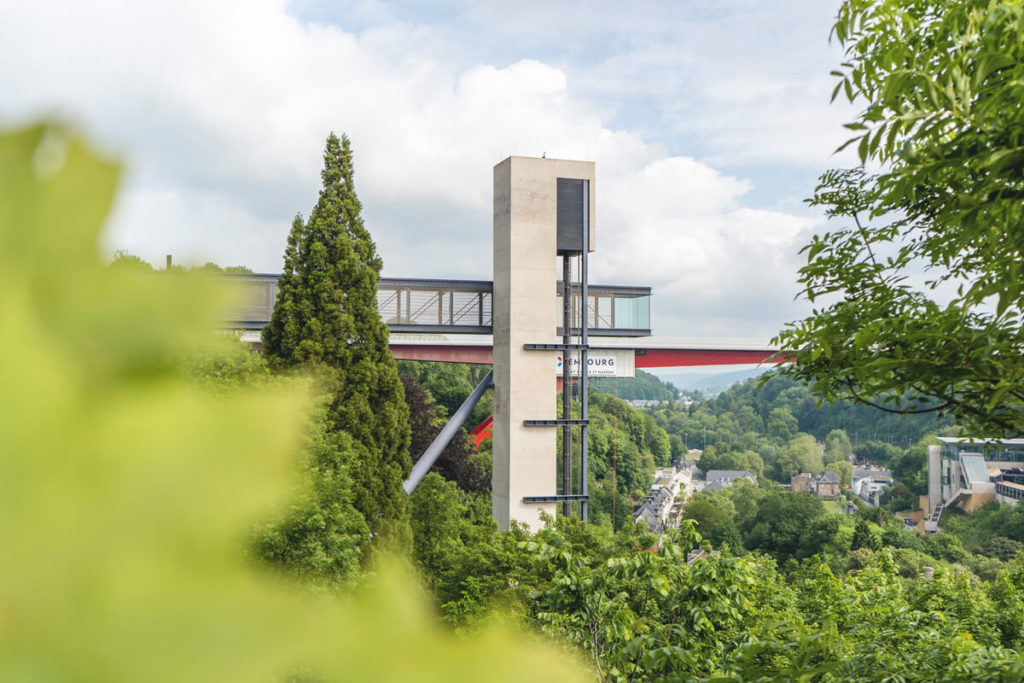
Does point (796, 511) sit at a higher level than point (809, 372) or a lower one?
lower

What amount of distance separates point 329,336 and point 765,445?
6230 cm

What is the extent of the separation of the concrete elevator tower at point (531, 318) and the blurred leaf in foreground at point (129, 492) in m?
13.3

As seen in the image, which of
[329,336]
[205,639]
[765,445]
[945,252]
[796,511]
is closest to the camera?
[205,639]

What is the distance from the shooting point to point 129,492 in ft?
0.44

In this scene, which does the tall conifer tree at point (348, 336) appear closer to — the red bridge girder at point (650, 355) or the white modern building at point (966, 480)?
the red bridge girder at point (650, 355)

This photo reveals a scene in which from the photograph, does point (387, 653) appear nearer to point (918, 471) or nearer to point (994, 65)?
point (994, 65)

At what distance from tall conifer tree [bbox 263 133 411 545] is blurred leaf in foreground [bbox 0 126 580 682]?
36.9ft

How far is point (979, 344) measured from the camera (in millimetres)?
3889

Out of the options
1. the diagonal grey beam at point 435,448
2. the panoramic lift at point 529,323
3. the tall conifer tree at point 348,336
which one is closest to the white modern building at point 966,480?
the panoramic lift at point 529,323

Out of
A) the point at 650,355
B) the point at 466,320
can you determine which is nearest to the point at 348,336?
the point at 466,320

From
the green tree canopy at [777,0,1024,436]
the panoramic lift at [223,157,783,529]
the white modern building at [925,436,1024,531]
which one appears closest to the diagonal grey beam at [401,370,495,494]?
the panoramic lift at [223,157,783,529]

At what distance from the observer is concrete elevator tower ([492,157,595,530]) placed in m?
13.4

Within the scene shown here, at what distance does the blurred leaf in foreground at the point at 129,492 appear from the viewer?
126 millimetres

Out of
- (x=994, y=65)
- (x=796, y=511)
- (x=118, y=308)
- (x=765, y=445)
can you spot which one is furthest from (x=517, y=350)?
(x=765, y=445)
